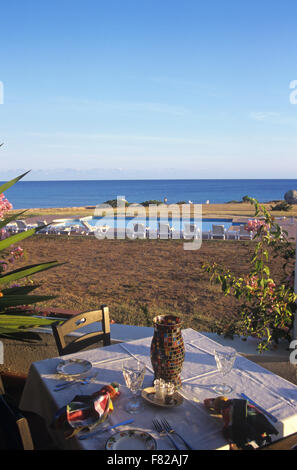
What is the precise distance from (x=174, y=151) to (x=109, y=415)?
2430 cm

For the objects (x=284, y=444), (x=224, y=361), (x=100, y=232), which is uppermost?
(x=224, y=361)

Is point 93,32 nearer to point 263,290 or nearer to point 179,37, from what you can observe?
point 179,37

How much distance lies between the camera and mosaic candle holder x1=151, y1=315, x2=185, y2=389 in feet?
4.09

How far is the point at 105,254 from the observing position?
29.8ft

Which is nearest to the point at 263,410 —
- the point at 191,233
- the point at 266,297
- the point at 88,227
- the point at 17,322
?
the point at 266,297

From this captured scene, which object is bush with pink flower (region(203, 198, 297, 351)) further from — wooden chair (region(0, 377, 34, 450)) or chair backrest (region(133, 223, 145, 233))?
chair backrest (region(133, 223, 145, 233))

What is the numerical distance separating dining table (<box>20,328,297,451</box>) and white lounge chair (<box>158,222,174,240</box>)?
9.85 metres

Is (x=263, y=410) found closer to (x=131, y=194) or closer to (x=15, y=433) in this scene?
(x=15, y=433)

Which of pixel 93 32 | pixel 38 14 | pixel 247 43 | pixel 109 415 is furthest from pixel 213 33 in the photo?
pixel 109 415

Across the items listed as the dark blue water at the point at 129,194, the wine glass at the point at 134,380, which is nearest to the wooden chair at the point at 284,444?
the wine glass at the point at 134,380

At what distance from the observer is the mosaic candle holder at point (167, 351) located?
4.09 feet

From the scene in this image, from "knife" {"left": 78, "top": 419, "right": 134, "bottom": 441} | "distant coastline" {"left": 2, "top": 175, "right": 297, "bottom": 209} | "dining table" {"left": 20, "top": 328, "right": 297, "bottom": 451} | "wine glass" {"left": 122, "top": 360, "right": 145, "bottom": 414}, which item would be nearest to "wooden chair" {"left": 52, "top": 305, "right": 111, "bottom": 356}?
"dining table" {"left": 20, "top": 328, "right": 297, "bottom": 451}

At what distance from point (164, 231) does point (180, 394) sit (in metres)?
10.5

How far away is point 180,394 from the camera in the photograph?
129 centimetres
